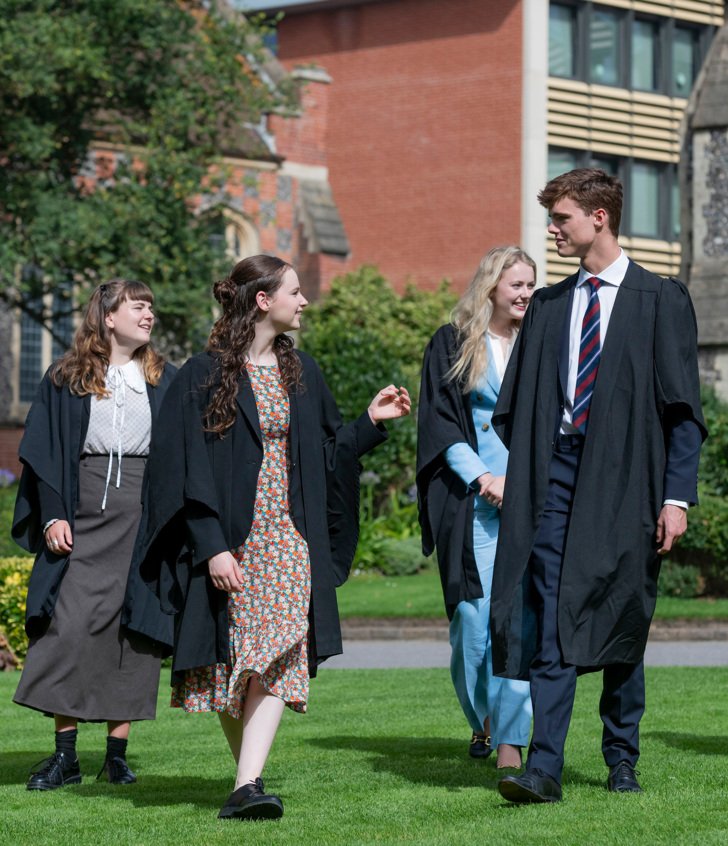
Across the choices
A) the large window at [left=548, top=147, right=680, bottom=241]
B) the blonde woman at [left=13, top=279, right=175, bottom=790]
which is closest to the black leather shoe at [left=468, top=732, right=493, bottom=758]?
the blonde woman at [left=13, top=279, right=175, bottom=790]

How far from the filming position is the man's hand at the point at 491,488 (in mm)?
7418

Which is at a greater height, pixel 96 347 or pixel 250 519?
pixel 96 347

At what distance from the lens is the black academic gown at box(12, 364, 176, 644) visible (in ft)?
24.4

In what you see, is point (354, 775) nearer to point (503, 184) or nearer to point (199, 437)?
point (199, 437)

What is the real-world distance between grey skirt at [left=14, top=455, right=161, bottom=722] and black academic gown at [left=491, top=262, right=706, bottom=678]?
74.1 inches

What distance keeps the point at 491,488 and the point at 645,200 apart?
29.6 meters

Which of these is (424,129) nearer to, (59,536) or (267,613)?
(59,536)

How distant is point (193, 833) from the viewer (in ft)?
19.3

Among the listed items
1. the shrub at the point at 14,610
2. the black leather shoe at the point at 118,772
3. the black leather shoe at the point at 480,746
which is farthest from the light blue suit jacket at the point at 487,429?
the shrub at the point at 14,610

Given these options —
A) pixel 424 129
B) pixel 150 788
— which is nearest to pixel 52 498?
pixel 150 788

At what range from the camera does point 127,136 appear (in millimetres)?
22562

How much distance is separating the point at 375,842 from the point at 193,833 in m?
0.65

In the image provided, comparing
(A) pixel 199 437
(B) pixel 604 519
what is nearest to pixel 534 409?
(B) pixel 604 519

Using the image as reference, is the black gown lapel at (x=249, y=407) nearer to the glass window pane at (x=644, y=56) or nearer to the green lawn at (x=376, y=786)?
the green lawn at (x=376, y=786)
